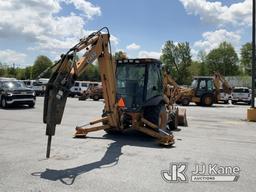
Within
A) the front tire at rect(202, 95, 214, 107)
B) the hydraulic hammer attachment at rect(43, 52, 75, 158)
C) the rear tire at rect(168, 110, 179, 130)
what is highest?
the hydraulic hammer attachment at rect(43, 52, 75, 158)

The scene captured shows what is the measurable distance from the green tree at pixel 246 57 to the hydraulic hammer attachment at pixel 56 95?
386ft

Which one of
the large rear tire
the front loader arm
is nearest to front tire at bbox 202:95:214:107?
the large rear tire

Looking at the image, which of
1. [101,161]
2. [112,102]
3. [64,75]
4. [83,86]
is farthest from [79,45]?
[83,86]

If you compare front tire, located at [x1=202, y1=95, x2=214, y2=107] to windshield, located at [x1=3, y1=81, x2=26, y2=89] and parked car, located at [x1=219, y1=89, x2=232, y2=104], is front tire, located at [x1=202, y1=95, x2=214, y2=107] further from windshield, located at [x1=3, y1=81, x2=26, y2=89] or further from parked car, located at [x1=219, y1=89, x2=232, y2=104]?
windshield, located at [x1=3, y1=81, x2=26, y2=89]

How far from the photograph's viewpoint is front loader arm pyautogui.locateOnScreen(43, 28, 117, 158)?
7.92 metres

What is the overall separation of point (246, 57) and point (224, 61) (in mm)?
7454

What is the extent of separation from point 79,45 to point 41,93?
122ft

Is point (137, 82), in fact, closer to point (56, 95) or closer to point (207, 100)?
point (56, 95)

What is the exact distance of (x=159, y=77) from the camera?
1312 centimetres

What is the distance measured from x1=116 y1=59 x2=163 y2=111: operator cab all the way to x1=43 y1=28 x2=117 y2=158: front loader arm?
134cm

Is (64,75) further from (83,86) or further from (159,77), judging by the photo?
(83,86)

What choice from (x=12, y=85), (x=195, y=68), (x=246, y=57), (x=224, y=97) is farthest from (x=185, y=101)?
(x=246, y=57)

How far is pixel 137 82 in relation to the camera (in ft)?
40.5

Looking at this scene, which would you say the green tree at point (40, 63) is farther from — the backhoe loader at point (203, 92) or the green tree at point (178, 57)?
the backhoe loader at point (203, 92)
